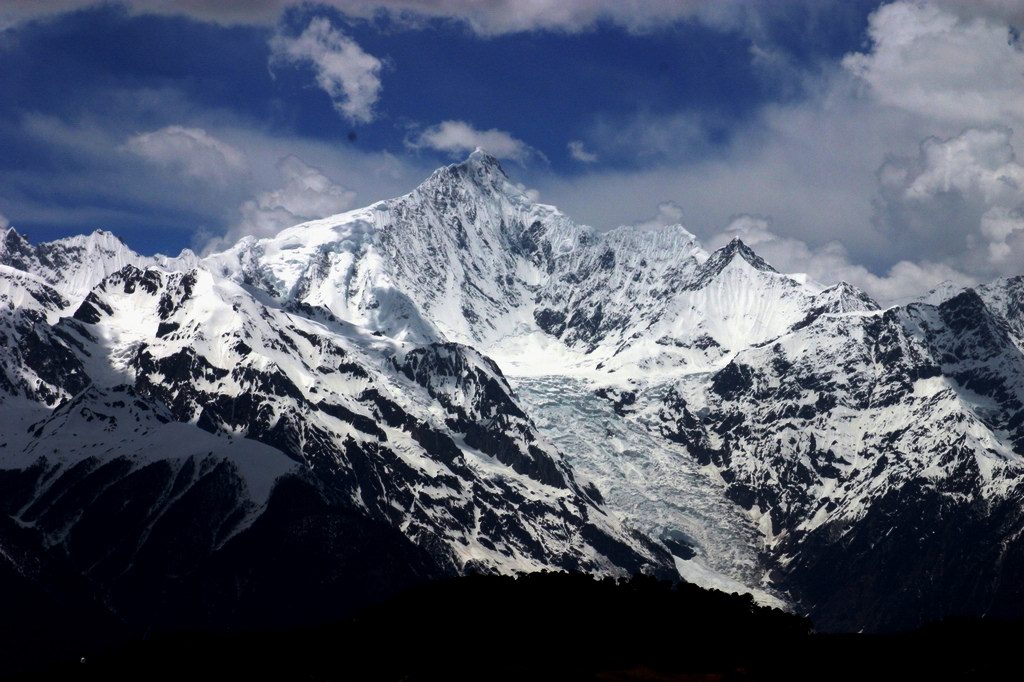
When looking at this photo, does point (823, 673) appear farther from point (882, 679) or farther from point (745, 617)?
point (745, 617)

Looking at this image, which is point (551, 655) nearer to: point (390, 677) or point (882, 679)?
point (390, 677)

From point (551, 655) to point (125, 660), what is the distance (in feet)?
164

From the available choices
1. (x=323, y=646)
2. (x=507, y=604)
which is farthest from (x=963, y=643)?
(x=323, y=646)

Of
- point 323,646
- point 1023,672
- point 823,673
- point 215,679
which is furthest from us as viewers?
point 323,646

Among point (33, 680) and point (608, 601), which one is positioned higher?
point (608, 601)

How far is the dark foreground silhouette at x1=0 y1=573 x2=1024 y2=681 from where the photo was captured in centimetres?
16288

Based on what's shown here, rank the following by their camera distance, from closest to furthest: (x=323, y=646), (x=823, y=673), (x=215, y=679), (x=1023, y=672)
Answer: (x=1023, y=672)
(x=823, y=673)
(x=215, y=679)
(x=323, y=646)

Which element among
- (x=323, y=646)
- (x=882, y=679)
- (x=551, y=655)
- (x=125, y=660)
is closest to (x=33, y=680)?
(x=125, y=660)

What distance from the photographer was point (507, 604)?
653 ft

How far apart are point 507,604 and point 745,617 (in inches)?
993

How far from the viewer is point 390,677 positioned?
171250mm

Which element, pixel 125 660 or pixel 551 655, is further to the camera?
pixel 125 660

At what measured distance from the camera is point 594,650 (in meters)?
176

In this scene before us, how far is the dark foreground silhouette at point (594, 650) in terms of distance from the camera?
16288 centimetres
